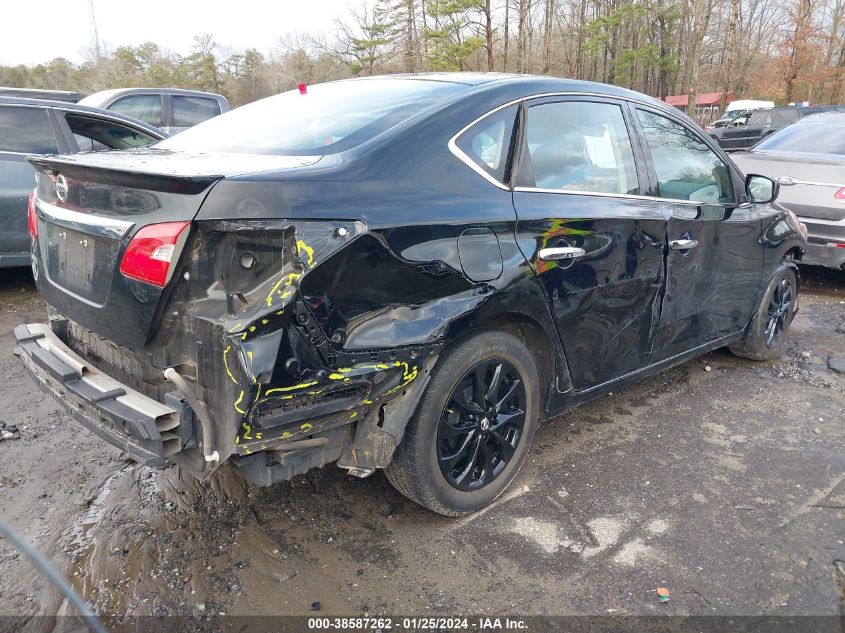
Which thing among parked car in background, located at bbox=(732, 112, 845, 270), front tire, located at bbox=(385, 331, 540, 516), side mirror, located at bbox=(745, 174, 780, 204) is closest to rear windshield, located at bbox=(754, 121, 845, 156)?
parked car in background, located at bbox=(732, 112, 845, 270)

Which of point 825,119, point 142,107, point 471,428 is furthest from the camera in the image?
point 142,107

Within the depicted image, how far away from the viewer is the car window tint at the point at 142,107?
1002 centimetres

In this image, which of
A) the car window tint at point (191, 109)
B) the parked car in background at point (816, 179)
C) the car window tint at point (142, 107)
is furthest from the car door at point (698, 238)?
the car window tint at point (142, 107)

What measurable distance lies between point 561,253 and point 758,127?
17.2 m

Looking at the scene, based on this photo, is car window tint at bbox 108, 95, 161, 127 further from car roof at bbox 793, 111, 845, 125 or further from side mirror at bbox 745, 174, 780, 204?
car roof at bbox 793, 111, 845, 125

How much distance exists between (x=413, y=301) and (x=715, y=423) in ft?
7.97

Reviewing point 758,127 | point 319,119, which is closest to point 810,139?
point 319,119

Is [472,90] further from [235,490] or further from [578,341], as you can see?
[235,490]

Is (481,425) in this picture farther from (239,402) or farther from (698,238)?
(698,238)

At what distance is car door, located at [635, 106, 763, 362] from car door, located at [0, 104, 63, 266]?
5.12 metres

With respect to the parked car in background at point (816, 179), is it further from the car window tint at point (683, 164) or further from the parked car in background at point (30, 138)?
the parked car in background at point (30, 138)

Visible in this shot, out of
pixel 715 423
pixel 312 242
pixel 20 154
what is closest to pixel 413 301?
pixel 312 242

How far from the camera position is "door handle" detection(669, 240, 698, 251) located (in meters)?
3.33

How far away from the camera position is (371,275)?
213cm
